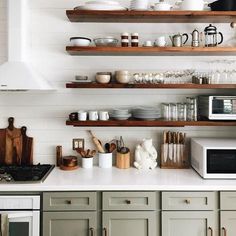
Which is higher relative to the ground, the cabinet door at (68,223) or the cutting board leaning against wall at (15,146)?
the cutting board leaning against wall at (15,146)

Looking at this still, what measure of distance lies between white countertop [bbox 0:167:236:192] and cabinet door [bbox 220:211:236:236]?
19cm

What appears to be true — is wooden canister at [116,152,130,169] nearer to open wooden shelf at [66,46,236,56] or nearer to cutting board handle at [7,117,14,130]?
open wooden shelf at [66,46,236,56]

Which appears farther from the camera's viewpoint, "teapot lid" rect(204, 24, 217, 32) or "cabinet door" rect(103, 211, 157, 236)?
"teapot lid" rect(204, 24, 217, 32)

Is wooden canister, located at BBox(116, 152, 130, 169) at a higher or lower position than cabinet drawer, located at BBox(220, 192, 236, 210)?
higher

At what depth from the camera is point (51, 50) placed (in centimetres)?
295

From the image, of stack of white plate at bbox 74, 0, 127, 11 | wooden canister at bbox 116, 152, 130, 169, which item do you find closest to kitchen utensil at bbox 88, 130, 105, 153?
wooden canister at bbox 116, 152, 130, 169

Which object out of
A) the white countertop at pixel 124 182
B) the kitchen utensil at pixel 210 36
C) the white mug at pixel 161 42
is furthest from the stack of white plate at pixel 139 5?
the white countertop at pixel 124 182

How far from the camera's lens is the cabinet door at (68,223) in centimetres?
228

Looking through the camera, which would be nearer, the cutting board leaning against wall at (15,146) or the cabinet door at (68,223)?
the cabinet door at (68,223)

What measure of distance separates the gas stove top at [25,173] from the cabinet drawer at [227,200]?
140cm

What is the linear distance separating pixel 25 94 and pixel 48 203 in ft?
3.85

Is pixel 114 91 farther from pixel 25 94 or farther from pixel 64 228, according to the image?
pixel 64 228

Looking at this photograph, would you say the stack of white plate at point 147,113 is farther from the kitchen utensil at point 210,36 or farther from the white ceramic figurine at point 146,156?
the kitchen utensil at point 210,36

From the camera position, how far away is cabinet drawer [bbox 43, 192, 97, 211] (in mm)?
2277
